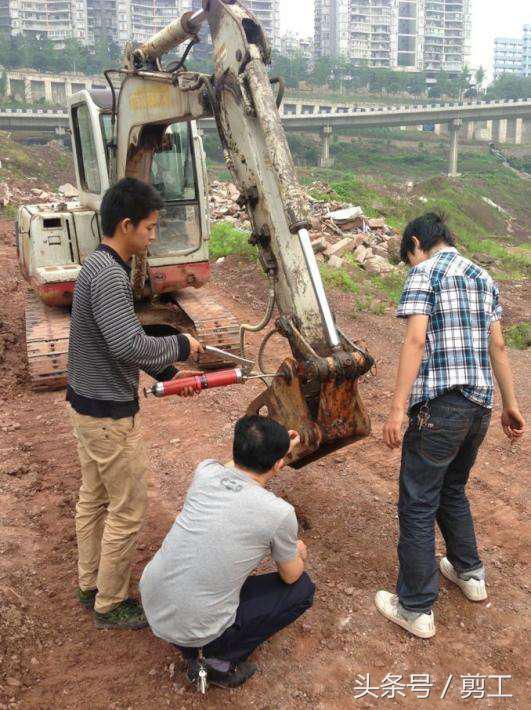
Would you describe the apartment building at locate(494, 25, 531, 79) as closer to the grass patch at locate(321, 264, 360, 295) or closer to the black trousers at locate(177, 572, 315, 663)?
the grass patch at locate(321, 264, 360, 295)

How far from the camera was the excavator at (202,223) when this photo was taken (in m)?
3.75

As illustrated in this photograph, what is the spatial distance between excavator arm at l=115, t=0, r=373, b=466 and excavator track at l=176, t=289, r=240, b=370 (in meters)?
2.99

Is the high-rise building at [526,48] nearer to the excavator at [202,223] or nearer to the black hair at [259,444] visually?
the excavator at [202,223]

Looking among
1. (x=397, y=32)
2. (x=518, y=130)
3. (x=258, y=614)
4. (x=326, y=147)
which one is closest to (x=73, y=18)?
(x=397, y=32)

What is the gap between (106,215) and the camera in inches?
128

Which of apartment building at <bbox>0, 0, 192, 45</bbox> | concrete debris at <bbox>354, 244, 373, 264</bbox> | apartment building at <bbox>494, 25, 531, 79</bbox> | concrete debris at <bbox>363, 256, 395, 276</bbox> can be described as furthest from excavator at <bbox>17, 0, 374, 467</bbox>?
apartment building at <bbox>494, 25, 531, 79</bbox>

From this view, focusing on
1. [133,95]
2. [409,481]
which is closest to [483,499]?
[409,481]

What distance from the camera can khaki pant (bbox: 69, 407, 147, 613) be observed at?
→ 328 centimetres

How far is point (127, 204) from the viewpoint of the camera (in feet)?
10.5

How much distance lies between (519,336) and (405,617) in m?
7.38

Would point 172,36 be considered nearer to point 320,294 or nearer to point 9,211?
point 320,294

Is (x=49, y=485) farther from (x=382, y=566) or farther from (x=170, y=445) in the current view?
(x=382, y=566)

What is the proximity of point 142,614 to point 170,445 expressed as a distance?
2212 mm

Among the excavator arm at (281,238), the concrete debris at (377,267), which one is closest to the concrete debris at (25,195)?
the concrete debris at (377,267)
